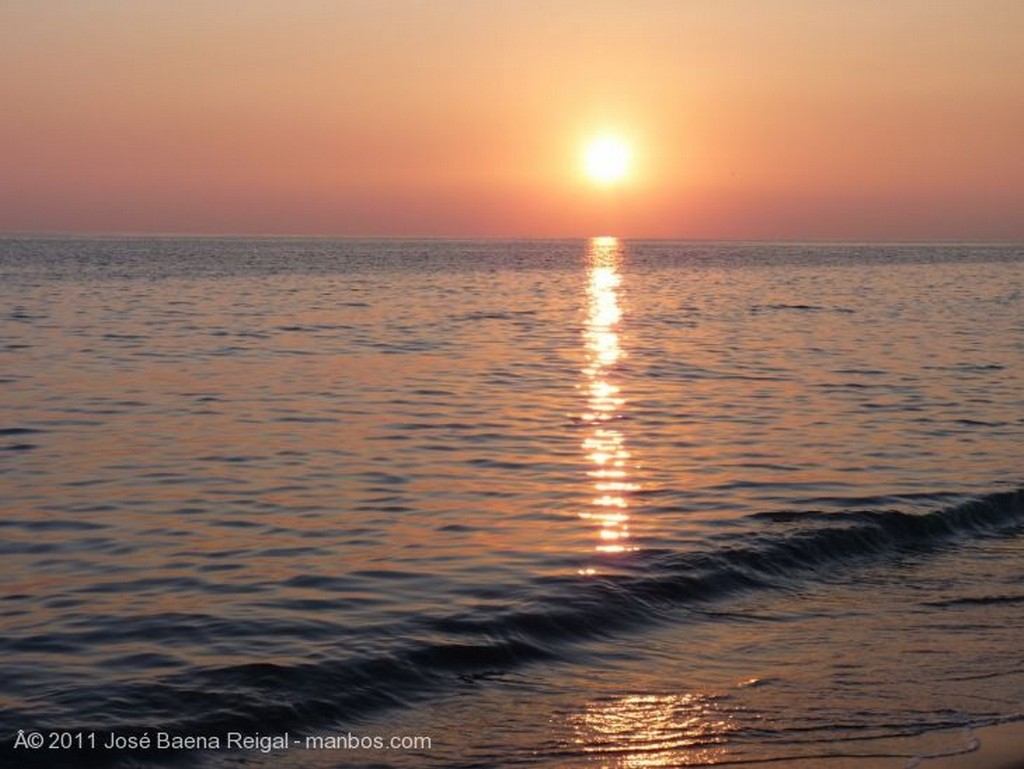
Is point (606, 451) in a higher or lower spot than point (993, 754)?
lower

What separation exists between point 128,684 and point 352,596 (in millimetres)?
2729

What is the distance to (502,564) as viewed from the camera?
1293 cm

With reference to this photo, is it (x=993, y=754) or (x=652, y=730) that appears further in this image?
(x=652, y=730)

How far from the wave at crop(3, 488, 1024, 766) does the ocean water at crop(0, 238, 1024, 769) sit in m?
0.03

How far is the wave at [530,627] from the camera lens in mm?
8906

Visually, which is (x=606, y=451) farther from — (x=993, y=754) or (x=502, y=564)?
(x=993, y=754)

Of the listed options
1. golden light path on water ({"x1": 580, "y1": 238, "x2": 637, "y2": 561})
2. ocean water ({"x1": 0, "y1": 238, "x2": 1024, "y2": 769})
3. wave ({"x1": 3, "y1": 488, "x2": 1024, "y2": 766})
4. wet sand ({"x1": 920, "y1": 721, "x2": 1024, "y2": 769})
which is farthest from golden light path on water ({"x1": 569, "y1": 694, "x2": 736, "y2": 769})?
golden light path on water ({"x1": 580, "y1": 238, "x2": 637, "y2": 561})

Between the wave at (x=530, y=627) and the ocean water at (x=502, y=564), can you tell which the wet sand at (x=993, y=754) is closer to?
the ocean water at (x=502, y=564)

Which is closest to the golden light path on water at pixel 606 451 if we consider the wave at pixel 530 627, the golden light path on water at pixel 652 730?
the wave at pixel 530 627

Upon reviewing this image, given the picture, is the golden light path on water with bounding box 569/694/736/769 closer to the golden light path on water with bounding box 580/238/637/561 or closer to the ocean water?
the ocean water

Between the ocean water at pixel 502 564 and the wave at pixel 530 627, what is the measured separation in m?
0.03

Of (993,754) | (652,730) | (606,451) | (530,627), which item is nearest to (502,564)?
(530,627)

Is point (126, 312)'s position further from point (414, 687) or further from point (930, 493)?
point (414, 687)

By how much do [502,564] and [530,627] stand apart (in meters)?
1.99
